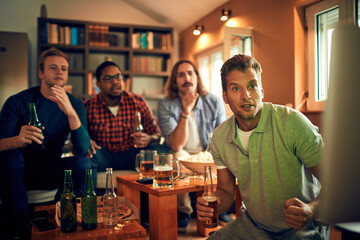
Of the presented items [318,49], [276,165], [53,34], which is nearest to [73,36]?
[53,34]

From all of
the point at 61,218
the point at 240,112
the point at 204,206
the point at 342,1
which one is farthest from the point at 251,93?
the point at 342,1

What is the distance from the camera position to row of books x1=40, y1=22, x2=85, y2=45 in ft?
14.2

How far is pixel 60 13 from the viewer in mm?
4695

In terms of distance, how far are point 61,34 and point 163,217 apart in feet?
12.2

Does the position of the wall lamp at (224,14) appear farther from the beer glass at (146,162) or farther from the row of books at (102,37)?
the beer glass at (146,162)

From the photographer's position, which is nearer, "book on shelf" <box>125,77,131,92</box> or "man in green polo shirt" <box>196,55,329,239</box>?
"man in green polo shirt" <box>196,55,329,239</box>

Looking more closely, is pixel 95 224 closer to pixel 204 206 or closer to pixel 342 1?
pixel 204 206

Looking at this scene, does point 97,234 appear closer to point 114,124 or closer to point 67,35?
point 114,124

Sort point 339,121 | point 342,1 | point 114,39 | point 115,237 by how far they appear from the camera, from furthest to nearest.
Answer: point 114,39 < point 342,1 < point 115,237 < point 339,121

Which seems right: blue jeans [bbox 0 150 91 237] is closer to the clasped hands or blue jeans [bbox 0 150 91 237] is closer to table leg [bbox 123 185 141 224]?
table leg [bbox 123 185 141 224]

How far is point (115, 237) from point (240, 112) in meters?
0.67

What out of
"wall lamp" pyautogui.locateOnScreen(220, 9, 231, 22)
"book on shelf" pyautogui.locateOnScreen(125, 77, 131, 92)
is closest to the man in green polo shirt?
"wall lamp" pyautogui.locateOnScreen(220, 9, 231, 22)

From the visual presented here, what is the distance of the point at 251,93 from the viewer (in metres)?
1.21

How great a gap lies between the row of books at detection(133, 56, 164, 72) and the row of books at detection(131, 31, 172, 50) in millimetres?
177
